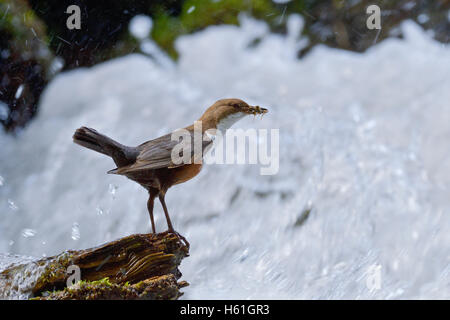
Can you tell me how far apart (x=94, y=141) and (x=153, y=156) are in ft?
0.61

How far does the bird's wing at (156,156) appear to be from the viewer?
142 cm

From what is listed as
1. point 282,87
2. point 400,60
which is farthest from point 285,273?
point 400,60

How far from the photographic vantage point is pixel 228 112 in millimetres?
1568

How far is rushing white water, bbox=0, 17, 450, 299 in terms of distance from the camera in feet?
7.21

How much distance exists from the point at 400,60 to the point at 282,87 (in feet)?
3.08

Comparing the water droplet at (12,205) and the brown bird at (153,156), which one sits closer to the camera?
the brown bird at (153,156)

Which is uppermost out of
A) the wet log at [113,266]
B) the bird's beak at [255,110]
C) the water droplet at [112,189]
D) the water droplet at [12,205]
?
the water droplet at [112,189]

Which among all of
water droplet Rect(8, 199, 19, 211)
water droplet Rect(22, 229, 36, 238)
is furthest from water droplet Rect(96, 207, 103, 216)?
water droplet Rect(8, 199, 19, 211)

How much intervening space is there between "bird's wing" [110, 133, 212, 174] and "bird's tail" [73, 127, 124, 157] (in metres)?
0.07

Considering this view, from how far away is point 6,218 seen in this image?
2.29 m

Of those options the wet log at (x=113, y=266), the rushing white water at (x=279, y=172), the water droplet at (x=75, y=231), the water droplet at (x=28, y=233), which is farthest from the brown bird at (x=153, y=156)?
the water droplet at (x=28, y=233)

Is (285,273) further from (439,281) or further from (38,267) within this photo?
(38,267)

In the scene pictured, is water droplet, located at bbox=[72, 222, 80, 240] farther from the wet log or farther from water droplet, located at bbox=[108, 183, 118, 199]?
the wet log

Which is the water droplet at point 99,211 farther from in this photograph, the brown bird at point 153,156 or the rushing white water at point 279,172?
the brown bird at point 153,156
